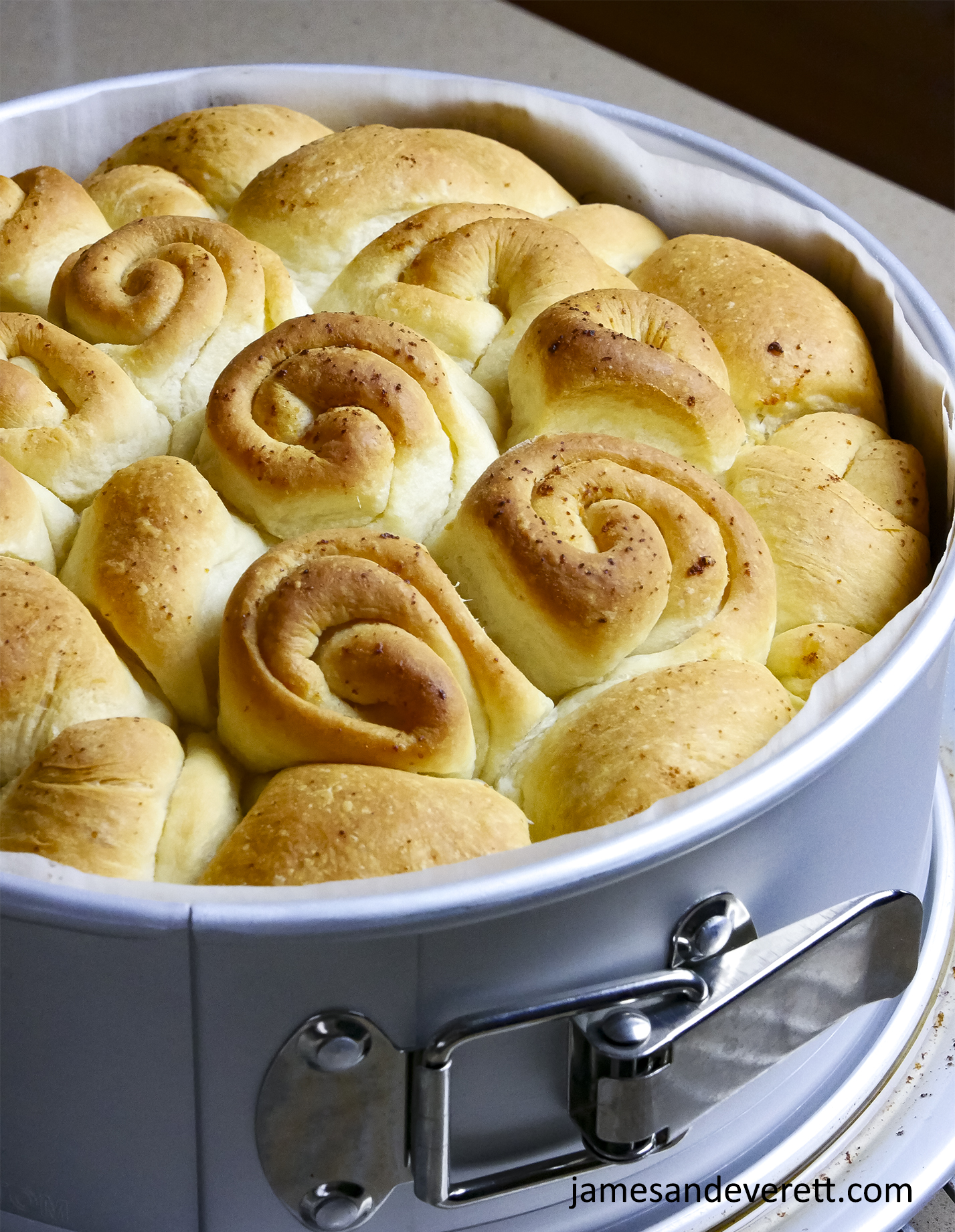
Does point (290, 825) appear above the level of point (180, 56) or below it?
below

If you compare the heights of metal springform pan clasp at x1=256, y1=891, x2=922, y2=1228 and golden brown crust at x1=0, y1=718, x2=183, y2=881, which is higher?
golden brown crust at x1=0, y1=718, x2=183, y2=881

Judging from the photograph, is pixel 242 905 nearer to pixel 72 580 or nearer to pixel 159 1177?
pixel 159 1177

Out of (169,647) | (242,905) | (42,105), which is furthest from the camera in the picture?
(42,105)

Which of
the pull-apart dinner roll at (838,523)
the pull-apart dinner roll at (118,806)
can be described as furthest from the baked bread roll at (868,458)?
the pull-apart dinner roll at (118,806)

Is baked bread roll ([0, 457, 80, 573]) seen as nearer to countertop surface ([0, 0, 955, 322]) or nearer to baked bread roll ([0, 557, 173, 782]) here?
baked bread roll ([0, 557, 173, 782])

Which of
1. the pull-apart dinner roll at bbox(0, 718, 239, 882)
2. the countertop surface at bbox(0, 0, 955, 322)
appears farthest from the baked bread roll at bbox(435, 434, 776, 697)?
the countertop surface at bbox(0, 0, 955, 322)


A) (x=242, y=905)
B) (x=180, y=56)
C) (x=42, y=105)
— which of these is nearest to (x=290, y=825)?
(x=242, y=905)

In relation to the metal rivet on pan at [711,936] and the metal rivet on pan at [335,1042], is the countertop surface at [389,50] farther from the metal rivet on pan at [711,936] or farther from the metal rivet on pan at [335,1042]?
the metal rivet on pan at [335,1042]
